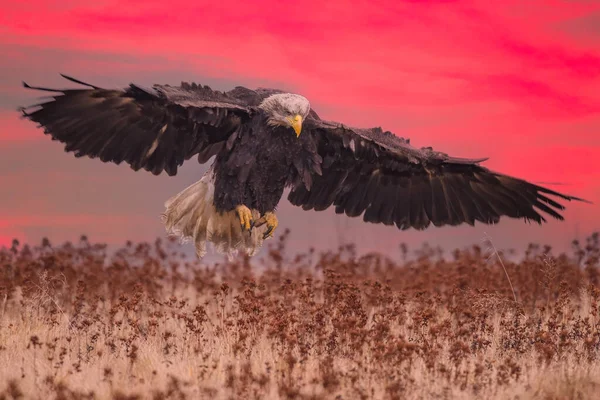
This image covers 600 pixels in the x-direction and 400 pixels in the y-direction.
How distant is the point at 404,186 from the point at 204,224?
2.48 meters

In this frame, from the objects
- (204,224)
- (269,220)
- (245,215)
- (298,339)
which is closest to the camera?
(298,339)

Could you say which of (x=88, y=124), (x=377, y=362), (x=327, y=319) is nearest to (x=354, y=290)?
(x=327, y=319)

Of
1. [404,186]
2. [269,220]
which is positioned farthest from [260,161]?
[404,186]


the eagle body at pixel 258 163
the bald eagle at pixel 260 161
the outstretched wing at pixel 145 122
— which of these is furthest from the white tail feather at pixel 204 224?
the outstretched wing at pixel 145 122

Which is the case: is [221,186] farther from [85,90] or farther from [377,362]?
[377,362]

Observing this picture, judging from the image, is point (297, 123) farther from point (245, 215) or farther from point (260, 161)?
point (245, 215)

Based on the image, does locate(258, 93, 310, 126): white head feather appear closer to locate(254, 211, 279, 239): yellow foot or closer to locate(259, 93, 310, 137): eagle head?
locate(259, 93, 310, 137): eagle head

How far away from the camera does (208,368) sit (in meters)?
7.50

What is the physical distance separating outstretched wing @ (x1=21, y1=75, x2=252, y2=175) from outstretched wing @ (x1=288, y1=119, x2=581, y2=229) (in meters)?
1.10

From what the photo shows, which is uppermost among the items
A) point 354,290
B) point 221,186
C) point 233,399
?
point 221,186

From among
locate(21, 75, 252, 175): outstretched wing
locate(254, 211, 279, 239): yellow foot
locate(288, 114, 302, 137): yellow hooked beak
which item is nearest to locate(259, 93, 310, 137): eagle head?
locate(288, 114, 302, 137): yellow hooked beak

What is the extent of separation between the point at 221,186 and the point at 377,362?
10.4ft

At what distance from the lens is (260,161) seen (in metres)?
9.37

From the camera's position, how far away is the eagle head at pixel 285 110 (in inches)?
362
